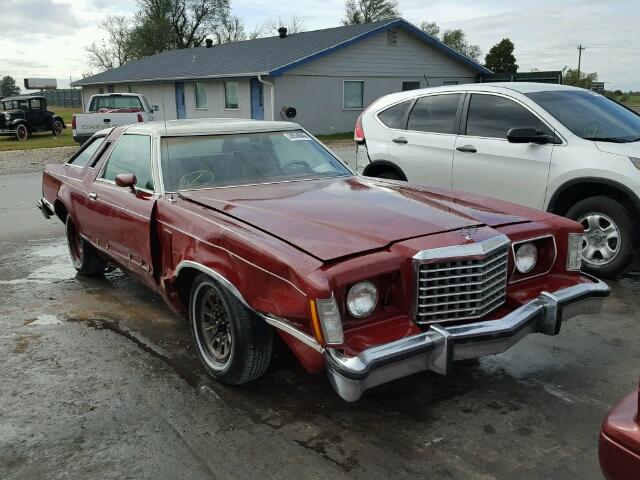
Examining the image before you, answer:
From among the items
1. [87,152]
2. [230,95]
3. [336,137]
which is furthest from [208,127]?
[230,95]

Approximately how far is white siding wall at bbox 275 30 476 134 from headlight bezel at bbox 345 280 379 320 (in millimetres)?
22721

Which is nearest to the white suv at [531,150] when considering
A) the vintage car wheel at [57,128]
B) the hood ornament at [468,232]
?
the hood ornament at [468,232]

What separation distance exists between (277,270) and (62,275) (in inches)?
165

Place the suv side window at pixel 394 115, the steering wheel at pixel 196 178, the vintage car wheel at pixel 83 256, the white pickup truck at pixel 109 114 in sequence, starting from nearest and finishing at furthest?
1. the steering wheel at pixel 196 178
2. the vintage car wheel at pixel 83 256
3. the suv side window at pixel 394 115
4. the white pickup truck at pixel 109 114

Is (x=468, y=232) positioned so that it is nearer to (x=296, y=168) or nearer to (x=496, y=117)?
(x=296, y=168)

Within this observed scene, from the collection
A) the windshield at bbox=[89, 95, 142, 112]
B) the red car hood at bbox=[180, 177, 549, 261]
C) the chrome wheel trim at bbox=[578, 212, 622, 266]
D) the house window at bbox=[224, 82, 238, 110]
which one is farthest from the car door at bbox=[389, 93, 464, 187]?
the house window at bbox=[224, 82, 238, 110]

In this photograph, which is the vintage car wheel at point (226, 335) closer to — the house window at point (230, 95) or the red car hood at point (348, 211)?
the red car hood at point (348, 211)

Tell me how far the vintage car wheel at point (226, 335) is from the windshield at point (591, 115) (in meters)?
4.03

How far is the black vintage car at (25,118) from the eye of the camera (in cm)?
2634

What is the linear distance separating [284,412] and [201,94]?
92.1 feet

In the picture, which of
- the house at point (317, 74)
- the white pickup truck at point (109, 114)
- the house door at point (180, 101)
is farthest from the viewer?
the house door at point (180, 101)

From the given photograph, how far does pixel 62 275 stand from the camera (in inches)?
252

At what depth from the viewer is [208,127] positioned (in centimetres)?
480

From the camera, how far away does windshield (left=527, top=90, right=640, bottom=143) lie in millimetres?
5910
